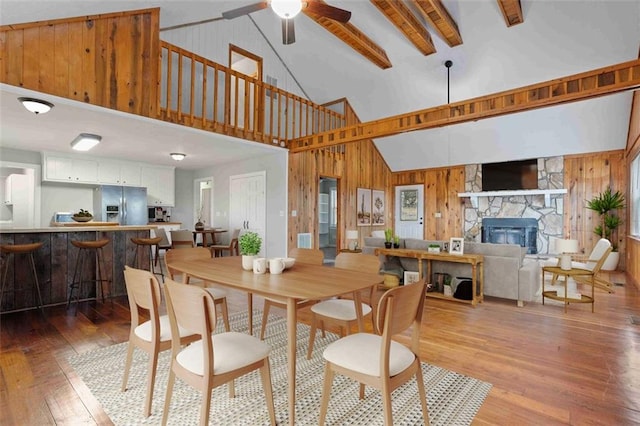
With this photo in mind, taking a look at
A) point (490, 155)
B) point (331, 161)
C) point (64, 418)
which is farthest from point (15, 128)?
point (490, 155)

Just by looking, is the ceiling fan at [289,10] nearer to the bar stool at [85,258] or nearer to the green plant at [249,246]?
the green plant at [249,246]

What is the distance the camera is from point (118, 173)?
23.3 ft

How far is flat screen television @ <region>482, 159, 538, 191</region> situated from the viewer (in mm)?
7586

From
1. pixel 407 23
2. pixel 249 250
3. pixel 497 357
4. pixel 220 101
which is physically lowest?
pixel 497 357

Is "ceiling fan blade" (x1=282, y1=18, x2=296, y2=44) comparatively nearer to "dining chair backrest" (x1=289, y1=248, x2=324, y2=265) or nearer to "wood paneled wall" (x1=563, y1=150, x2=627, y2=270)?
"dining chair backrest" (x1=289, y1=248, x2=324, y2=265)

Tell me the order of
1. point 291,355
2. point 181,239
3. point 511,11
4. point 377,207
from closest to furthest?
point 291,355
point 511,11
point 181,239
point 377,207

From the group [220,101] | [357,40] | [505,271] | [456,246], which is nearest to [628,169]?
[505,271]

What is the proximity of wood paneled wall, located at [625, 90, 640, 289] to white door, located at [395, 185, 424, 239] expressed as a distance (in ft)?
14.1

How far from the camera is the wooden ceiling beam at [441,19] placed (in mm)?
4452

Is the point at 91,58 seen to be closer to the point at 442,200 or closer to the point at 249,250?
the point at 249,250

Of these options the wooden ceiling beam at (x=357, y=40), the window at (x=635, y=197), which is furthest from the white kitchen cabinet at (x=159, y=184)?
the window at (x=635, y=197)

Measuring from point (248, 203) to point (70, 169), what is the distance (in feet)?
11.7

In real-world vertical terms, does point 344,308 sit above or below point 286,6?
below

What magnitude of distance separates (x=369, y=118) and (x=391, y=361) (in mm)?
7242
